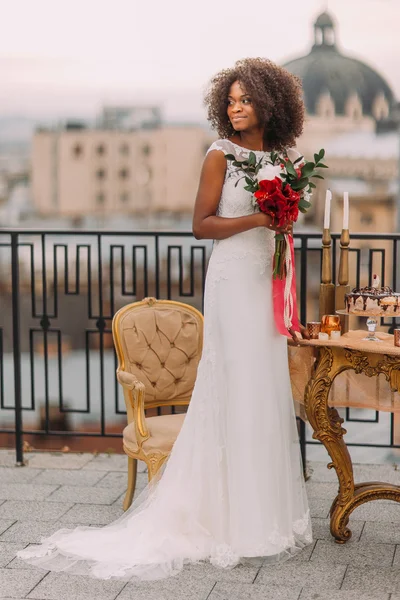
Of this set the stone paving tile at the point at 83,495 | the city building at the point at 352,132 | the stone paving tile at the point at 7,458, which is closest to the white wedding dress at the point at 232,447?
the stone paving tile at the point at 83,495

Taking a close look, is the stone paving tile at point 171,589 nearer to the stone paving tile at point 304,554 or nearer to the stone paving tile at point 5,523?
the stone paving tile at point 304,554

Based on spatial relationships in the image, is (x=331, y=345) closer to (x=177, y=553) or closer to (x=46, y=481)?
(x=177, y=553)

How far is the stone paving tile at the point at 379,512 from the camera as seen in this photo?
12.4 feet

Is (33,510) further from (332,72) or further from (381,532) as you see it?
(332,72)

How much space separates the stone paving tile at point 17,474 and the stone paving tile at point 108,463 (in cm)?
28

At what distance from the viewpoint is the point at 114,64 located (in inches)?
2084

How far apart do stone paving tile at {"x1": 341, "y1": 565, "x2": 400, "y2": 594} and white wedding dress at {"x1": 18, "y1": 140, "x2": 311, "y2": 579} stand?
269 millimetres

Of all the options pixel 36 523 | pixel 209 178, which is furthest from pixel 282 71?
pixel 36 523

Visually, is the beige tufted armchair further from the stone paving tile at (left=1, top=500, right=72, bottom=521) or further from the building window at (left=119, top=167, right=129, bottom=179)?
the building window at (left=119, top=167, right=129, bottom=179)

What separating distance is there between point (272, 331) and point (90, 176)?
200 feet

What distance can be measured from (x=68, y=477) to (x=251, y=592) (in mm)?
1675

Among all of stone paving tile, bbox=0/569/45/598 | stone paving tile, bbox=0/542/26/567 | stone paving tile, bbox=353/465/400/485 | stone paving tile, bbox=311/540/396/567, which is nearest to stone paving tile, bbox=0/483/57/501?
stone paving tile, bbox=0/542/26/567

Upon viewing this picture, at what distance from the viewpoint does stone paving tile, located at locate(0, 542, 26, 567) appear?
3281 mm

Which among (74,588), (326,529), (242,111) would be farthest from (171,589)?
(242,111)
